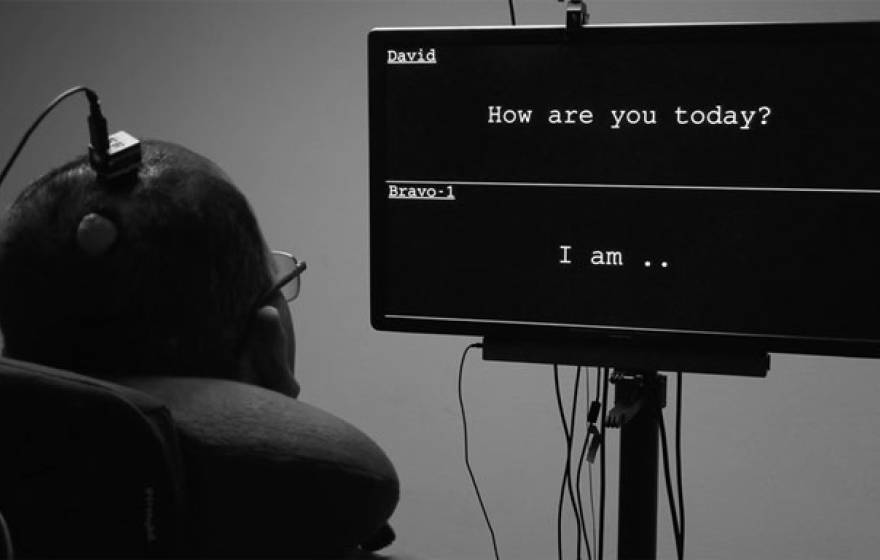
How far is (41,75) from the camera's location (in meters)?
3.04

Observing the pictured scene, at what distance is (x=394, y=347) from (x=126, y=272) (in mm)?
1856

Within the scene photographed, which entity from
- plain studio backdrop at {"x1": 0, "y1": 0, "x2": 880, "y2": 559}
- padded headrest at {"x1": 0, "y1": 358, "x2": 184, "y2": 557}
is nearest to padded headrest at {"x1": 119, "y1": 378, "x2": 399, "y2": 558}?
padded headrest at {"x1": 0, "y1": 358, "x2": 184, "y2": 557}

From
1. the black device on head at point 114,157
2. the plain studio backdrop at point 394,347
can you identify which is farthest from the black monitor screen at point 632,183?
the plain studio backdrop at point 394,347

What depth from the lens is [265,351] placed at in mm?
1093

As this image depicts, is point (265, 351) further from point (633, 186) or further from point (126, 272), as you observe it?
point (633, 186)

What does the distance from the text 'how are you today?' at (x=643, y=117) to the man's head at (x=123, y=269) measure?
438 millimetres

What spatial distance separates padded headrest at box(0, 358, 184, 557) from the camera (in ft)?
2.62

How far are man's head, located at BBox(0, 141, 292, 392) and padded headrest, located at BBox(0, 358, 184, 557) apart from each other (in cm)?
15

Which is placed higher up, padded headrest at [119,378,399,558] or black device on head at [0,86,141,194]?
black device on head at [0,86,141,194]

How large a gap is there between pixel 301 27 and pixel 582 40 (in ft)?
5.33

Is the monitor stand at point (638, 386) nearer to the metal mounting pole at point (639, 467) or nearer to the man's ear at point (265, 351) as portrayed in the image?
the metal mounting pole at point (639, 467)

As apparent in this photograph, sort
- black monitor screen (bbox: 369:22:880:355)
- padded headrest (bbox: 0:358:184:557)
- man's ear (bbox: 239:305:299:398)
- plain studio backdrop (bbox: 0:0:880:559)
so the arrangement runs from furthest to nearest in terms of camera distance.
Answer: plain studio backdrop (bbox: 0:0:880:559)
black monitor screen (bbox: 369:22:880:355)
man's ear (bbox: 239:305:299:398)
padded headrest (bbox: 0:358:184:557)

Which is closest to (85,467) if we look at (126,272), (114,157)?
(126,272)

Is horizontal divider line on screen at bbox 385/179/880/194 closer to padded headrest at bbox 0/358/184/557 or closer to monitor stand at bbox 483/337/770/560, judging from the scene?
monitor stand at bbox 483/337/770/560
